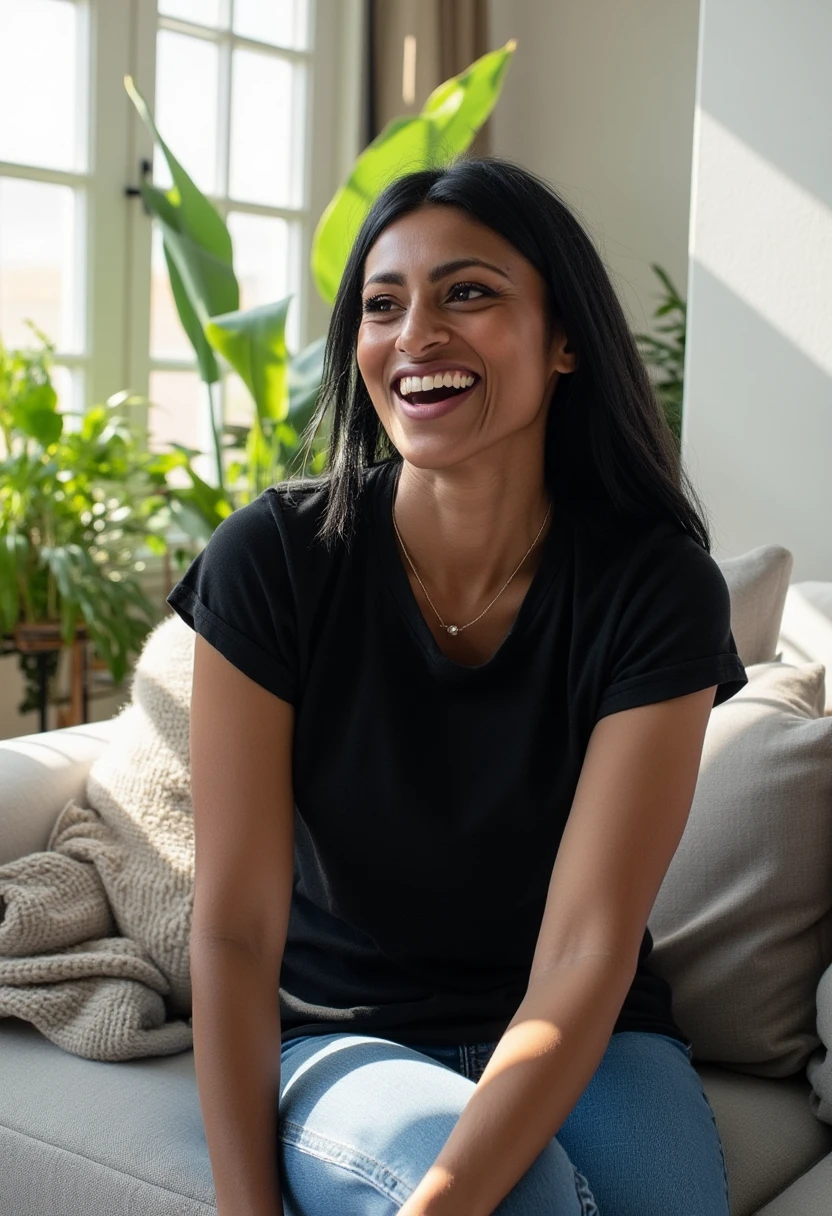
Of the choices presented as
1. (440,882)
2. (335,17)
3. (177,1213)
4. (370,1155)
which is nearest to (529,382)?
(440,882)

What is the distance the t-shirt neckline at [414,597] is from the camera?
1302 mm

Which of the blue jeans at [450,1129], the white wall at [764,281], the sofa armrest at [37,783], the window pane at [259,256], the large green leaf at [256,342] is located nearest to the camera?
the blue jeans at [450,1129]

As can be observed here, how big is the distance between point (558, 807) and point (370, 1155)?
0.36 meters

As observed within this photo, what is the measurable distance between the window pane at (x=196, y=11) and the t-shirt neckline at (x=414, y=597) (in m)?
2.58

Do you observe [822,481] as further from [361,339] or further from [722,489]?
[361,339]

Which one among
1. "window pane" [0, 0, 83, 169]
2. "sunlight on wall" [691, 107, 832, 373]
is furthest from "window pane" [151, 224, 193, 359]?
"sunlight on wall" [691, 107, 832, 373]

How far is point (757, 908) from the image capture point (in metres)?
1.49

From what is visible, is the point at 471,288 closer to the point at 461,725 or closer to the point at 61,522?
the point at 461,725

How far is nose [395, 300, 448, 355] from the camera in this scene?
126 cm

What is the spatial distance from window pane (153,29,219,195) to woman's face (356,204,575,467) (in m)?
2.41

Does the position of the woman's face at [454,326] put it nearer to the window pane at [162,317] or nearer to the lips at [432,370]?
the lips at [432,370]

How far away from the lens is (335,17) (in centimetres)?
397

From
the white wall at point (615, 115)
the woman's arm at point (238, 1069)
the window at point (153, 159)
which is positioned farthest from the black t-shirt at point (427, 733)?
the white wall at point (615, 115)

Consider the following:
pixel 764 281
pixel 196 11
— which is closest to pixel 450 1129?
pixel 764 281
